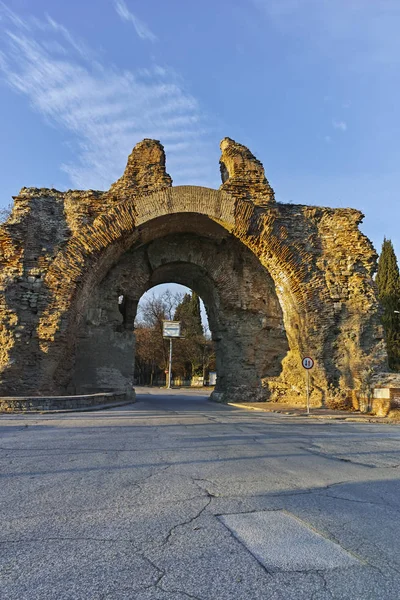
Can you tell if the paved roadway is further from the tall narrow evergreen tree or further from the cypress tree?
the cypress tree

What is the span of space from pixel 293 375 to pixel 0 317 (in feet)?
32.0

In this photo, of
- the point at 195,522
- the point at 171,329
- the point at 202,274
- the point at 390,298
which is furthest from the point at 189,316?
the point at 195,522

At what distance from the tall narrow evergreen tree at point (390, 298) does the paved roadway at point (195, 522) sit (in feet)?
98.9

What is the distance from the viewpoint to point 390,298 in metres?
35.2

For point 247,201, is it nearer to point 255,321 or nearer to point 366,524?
point 255,321

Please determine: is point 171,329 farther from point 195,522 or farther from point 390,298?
point 195,522

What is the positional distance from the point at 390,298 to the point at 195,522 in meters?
35.9

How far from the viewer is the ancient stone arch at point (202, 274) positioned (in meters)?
13.2

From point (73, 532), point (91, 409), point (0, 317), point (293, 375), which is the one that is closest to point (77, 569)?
point (73, 532)

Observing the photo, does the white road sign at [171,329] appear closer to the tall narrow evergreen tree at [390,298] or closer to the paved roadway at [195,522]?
the tall narrow evergreen tree at [390,298]

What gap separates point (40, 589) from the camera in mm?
1900

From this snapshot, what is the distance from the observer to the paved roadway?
199cm

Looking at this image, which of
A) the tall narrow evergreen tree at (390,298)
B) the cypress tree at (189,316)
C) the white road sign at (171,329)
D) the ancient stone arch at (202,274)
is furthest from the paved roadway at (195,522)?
the cypress tree at (189,316)

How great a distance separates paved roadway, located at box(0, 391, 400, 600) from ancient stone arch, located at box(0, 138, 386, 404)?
7887 mm
